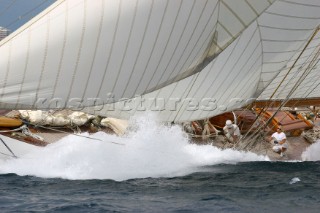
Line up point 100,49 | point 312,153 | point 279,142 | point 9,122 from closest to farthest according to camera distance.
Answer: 1. point 100,49
2. point 9,122
3. point 279,142
4. point 312,153

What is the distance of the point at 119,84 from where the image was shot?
33.7 ft

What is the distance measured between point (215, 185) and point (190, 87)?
2.67 meters

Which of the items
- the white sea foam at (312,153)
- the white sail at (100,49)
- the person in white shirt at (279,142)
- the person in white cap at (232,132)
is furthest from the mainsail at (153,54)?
the white sea foam at (312,153)

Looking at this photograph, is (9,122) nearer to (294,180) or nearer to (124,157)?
(124,157)

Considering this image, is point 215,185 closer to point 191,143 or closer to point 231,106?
point 231,106

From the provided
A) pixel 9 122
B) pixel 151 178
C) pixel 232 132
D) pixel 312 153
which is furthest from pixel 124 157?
pixel 312 153

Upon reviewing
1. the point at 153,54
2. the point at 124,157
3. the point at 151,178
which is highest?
the point at 153,54

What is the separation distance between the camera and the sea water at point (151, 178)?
10016mm

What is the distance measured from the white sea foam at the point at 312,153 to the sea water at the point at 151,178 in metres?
0.06

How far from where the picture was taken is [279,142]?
58.2ft

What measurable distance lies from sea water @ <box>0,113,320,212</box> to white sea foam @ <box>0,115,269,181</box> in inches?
1.0

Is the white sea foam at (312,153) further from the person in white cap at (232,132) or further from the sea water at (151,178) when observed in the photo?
the person in white cap at (232,132)

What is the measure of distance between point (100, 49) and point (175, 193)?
355cm

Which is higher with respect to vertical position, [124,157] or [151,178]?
[124,157]
